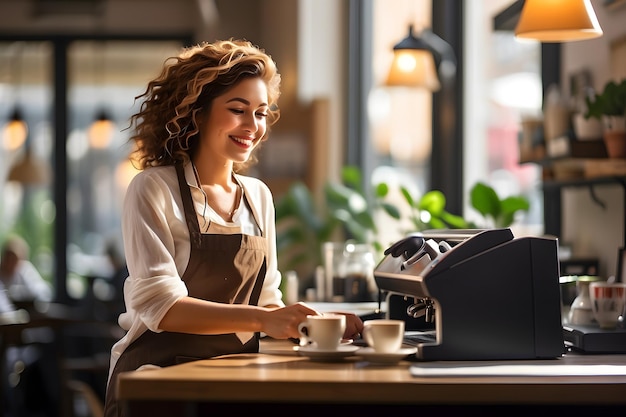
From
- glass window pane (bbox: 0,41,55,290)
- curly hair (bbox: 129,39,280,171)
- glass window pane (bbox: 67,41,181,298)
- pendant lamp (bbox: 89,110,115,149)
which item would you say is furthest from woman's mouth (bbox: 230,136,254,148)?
glass window pane (bbox: 0,41,55,290)

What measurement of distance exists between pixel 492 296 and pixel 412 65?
8.07 feet

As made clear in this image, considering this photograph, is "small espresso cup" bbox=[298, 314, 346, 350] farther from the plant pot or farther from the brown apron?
the plant pot

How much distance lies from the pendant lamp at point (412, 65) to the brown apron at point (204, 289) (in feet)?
6.78

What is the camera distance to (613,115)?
9.87 ft

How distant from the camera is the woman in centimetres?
242

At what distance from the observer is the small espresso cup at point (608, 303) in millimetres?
2537

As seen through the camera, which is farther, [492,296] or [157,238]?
[157,238]

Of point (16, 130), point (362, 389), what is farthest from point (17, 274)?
point (362, 389)

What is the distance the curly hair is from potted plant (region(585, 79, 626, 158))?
Answer: 936 mm

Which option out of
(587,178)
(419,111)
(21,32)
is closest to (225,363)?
(587,178)

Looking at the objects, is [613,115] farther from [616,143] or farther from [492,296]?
[492,296]

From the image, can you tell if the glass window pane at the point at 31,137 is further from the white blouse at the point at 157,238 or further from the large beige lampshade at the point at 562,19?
the large beige lampshade at the point at 562,19

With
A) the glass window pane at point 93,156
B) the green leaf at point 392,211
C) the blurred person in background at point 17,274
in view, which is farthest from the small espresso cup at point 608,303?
the glass window pane at point 93,156

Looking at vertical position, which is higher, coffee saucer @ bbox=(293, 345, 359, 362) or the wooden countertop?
coffee saucer @ bbox=(293, 345, 359, 362)
